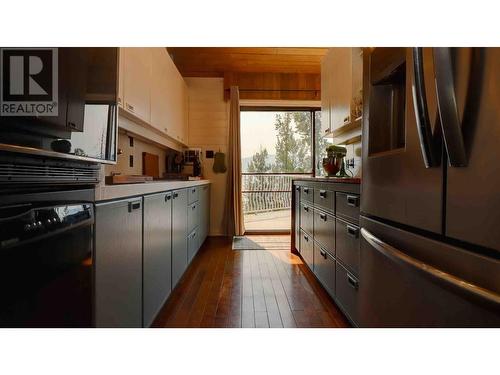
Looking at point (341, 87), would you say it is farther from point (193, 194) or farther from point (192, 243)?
point (192, 243)

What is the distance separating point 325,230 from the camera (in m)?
2.24

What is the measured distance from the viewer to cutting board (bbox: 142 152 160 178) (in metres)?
3.35

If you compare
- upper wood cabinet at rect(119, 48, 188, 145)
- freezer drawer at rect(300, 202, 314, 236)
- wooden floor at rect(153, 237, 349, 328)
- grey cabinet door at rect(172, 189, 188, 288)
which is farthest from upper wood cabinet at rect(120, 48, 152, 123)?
freezer drawer at rect(300, 202, 314, 236)

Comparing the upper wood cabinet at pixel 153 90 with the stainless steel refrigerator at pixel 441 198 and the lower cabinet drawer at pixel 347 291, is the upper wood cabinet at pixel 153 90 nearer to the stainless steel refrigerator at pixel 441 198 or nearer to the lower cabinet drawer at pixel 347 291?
the stainless steel refrigerator at pixel 441 198

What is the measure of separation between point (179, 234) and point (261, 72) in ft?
10.5

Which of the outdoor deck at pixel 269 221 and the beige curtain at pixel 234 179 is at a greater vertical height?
the beige curtain at pixel 234 179

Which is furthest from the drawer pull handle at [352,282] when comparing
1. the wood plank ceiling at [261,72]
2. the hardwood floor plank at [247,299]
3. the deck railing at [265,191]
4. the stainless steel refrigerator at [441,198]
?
the wood plank ceiling at [261,72]

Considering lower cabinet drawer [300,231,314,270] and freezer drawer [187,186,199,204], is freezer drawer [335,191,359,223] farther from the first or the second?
freezer drawer [187,186,199,204]

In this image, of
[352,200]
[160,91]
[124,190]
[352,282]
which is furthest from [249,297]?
[160,91]

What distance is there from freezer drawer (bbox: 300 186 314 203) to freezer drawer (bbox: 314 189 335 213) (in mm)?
132

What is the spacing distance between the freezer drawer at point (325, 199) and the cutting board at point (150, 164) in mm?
1964

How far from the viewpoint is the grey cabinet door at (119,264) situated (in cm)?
107
